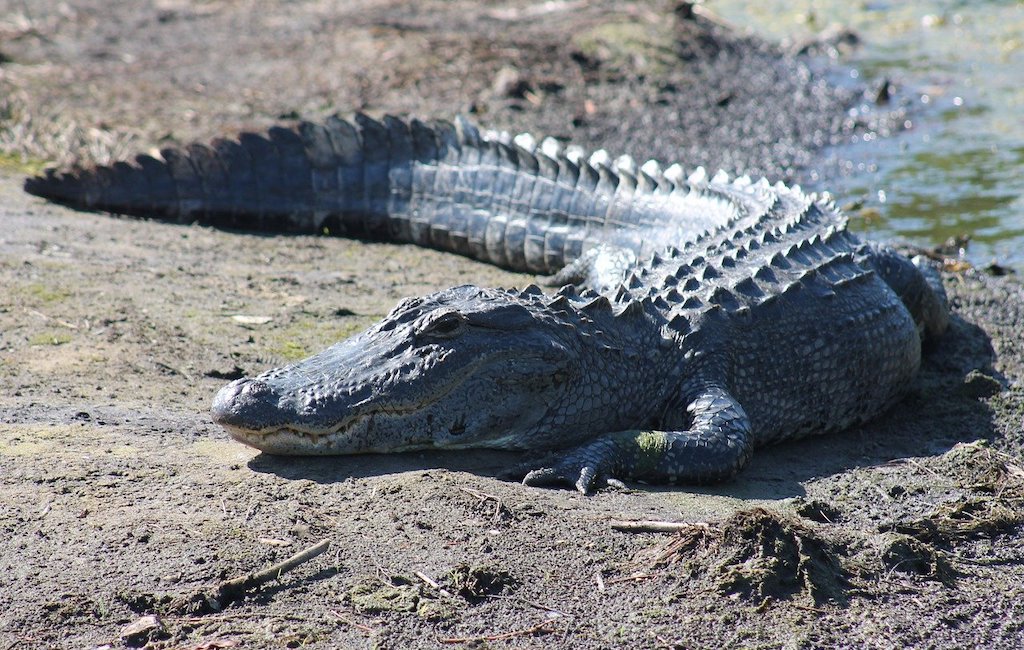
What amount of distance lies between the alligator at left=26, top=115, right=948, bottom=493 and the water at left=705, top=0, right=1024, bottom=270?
6.58 feet

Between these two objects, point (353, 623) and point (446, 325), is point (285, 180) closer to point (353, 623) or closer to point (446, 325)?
point (446, 325)

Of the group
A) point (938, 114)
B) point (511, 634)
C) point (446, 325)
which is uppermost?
point (938, 114)

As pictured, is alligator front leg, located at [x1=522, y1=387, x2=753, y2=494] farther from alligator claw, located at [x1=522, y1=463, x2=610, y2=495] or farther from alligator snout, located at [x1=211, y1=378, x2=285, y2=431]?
alligator snout, located at [x1=211, y1=378, x2=285, y2=431]

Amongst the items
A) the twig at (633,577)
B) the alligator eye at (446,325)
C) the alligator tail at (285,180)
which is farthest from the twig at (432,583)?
the alligator tail at (285,180)

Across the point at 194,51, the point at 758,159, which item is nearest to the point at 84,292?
the point at 758,159

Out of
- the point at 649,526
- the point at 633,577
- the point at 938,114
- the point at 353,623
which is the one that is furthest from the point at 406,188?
the point at 938,114

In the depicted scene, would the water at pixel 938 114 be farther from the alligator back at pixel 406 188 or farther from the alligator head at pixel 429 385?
the alligator head at pixel 429 385

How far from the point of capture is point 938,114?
10.5m

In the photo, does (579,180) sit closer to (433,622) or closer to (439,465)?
(439,465)

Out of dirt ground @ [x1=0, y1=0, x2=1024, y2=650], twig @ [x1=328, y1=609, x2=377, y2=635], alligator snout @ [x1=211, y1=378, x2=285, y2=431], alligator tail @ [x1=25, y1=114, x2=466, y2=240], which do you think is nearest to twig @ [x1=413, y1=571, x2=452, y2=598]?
dirt ground @ [x1=0, y1=0, x2=1024, y2=650]

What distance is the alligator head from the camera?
4117 millimetres

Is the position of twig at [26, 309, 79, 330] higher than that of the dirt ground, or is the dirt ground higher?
twig at [26, 309, 79, 330]

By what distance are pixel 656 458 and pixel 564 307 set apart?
0.74 metres

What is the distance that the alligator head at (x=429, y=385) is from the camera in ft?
13.5
